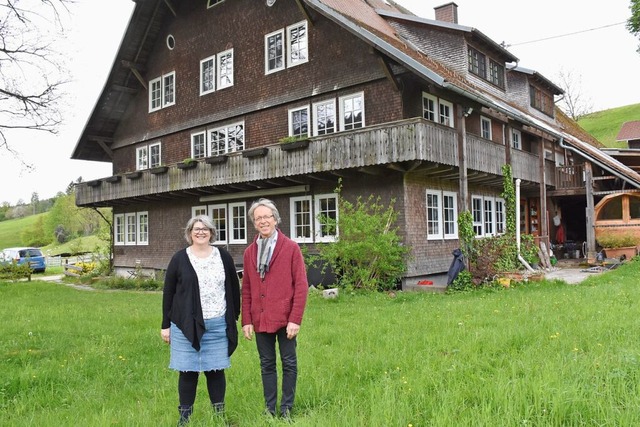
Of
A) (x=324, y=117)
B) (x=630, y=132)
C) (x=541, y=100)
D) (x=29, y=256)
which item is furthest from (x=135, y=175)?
(x=630, y=132)

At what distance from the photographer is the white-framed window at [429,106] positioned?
52.2 ft

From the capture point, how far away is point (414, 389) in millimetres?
4348

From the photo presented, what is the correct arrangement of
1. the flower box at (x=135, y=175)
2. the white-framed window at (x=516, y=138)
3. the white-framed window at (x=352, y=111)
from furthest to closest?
the white-framed window at (x=516, y=138)
the flower box at (x=135, y=175)
the white-framed window at (x=352, y=111)

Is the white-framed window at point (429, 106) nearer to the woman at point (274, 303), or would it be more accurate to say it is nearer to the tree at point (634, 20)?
the woman at point (274, 303)

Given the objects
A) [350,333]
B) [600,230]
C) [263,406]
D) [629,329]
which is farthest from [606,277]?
[263,406]

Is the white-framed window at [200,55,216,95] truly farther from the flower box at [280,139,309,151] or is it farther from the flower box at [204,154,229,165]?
the flower box at [280,139,309,151]

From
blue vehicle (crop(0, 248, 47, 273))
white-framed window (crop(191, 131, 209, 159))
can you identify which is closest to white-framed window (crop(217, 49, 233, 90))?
white-framed window (crop(191, 131, 209, 159))

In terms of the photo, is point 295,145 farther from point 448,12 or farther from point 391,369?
point 448,12

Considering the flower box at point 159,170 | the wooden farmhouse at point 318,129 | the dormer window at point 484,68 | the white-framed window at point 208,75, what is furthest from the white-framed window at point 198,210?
the dormer window at point 484,68

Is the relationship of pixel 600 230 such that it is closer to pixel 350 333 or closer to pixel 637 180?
pixel 637 180

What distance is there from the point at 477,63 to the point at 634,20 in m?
16.9

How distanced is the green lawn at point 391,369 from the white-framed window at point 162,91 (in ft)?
50.2

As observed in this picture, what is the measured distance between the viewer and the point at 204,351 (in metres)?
4.25

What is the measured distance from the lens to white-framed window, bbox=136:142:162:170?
2391cm
